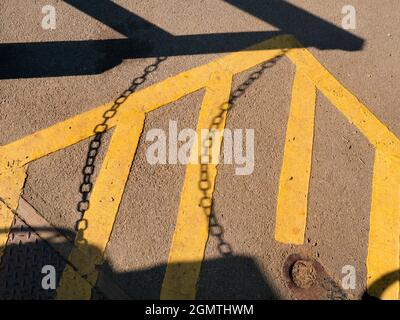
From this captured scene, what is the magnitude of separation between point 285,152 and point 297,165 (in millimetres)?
215

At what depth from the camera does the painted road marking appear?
457 centimetres

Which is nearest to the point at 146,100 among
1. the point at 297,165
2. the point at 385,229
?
the point at 297,165

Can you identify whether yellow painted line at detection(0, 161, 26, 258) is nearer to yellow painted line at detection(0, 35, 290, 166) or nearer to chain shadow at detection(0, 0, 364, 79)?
yellow painted line at detection(0, 35, 290, 166)

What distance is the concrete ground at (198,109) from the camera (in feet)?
15.0

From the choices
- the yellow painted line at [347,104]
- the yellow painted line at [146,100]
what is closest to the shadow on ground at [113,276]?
the yellow painted line at [146,100]

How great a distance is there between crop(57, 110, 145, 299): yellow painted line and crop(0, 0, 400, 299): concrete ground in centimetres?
11

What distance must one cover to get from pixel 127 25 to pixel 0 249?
10.8 feet

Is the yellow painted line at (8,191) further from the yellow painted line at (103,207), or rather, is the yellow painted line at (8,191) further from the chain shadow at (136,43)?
the chain shadow at (136,43)

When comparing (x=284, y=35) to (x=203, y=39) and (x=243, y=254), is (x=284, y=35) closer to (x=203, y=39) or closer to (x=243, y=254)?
(x=203, y=39)

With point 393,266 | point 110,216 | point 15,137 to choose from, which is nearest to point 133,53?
point 15,137

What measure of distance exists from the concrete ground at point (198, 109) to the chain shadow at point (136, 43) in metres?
0.01

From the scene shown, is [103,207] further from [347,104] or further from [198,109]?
[347,104]

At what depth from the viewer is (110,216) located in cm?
465

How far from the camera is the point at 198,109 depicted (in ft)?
17.3
